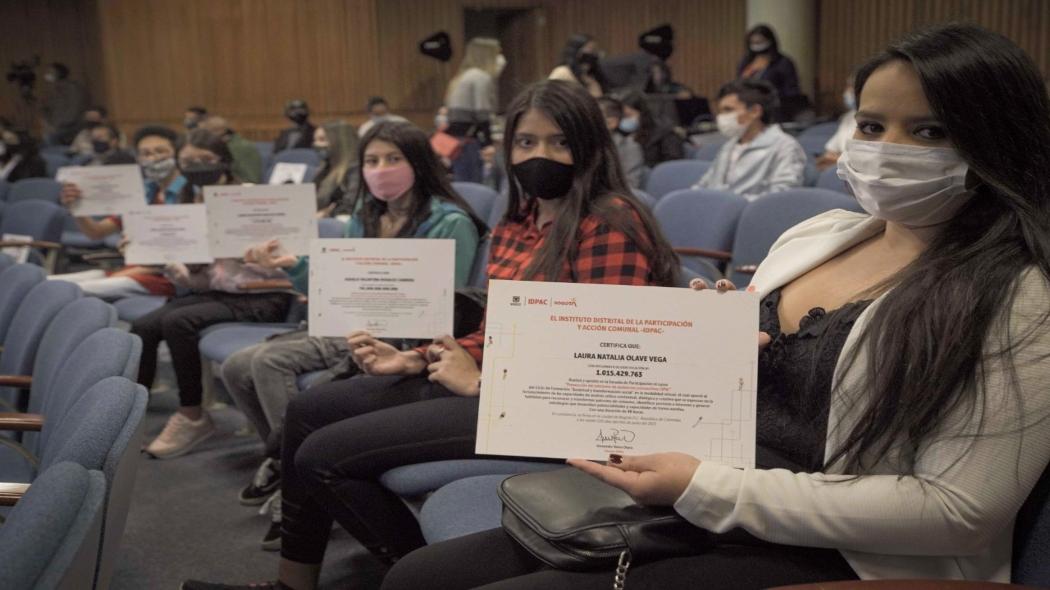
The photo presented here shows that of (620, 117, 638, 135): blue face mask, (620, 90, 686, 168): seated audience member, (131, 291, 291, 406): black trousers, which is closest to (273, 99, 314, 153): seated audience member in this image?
(620, 90, 686, 168): seated audience member

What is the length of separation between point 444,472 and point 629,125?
465 centimetres

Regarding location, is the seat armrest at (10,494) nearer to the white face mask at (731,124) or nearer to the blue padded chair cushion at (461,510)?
the blue padded chair cushion at (461,510)

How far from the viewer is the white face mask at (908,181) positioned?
145 centimetres

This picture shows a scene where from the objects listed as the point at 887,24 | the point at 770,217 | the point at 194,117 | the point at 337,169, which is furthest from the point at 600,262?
the point at 194,117

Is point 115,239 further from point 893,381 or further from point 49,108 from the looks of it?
point 49,108

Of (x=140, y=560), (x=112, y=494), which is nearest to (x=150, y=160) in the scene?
(x=140, y=560)

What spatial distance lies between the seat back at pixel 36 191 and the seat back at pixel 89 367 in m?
5.49

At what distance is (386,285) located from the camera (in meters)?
2.56

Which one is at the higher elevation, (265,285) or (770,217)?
(770,217)

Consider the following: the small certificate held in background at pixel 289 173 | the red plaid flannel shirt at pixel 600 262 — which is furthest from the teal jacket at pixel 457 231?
the small certificate held in background at pixel 289 173

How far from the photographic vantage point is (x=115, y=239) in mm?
7180

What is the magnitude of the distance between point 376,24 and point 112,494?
12615 mm

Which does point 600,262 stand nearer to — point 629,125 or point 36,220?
point 629,125
